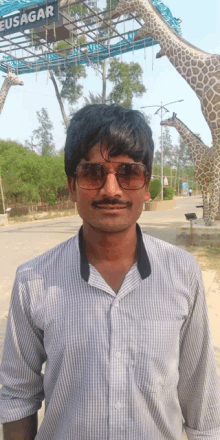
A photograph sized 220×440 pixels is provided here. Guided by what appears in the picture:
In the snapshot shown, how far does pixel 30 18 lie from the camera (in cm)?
1420

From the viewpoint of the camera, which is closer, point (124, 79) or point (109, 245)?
point (109, 245)

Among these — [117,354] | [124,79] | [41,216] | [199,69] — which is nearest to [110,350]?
[117,354]

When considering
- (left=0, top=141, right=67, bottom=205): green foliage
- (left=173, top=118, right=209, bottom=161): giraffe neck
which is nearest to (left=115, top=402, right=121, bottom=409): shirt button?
(left=173, top=118, right=209, bottom=161): giraffe neck

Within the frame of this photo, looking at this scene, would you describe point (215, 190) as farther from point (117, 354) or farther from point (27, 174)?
point (27, 174)

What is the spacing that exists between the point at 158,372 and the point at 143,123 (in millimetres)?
828

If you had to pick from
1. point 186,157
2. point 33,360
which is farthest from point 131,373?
point 186,157

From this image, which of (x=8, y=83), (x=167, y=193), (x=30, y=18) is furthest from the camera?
(x=167, y=193)

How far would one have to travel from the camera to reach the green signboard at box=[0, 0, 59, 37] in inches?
536

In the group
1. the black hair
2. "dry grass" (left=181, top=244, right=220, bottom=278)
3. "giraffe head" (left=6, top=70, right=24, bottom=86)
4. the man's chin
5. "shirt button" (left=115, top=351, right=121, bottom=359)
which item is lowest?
"dry grass" (left=181, top=244, right=220, bottom=278)

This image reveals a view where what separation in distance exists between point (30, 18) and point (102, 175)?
1602cm

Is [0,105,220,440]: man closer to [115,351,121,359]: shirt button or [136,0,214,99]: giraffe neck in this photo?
[115,351,121,359]: shirt button

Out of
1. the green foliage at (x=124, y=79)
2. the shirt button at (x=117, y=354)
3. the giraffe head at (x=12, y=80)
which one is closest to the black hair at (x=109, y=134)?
the shirt button at (x=117, y=354)

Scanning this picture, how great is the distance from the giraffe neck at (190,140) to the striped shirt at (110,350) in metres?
7.38

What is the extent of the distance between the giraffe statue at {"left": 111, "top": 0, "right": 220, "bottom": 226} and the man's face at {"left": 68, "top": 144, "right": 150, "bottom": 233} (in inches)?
264
